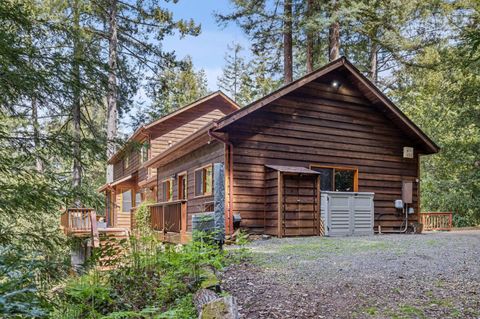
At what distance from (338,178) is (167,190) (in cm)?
767

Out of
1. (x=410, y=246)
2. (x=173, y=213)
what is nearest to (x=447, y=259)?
(x=410, y=246)

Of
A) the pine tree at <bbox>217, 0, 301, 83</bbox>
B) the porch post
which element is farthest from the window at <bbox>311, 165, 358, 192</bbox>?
the pine tree at <bbox>217, 0, 301, 83</bbox>

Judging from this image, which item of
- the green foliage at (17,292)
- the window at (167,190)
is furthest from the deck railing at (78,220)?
the green foliage at (17,292)

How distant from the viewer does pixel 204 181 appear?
41.9 feet

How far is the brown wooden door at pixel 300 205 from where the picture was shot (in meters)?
10.4

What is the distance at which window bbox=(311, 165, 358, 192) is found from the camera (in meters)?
11.9

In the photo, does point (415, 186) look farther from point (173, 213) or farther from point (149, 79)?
point (149, 79)

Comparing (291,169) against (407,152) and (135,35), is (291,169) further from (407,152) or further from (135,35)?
(135,35)

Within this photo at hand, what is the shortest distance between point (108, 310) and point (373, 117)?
10936 mm

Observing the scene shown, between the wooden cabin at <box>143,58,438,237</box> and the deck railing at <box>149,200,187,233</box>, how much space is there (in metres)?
0.03

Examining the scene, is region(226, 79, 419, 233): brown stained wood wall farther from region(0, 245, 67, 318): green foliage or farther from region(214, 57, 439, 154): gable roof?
region(0, 245, 67, 318): green foliage

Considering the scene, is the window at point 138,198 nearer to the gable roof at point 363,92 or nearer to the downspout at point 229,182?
the downspout at point 229,182

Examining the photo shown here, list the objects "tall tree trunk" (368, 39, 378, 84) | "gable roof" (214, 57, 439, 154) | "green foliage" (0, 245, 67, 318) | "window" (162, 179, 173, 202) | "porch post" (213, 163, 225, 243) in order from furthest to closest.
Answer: "tall tree trunk" (368, 39, 378, 84), "window" (162, 179, 173, 202), "gable roof" (214, 57, 439, 154), "porch post" (213, 163, 225, 243), "green foliage" (0, 245, 67, 318)

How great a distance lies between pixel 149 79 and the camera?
18.2 m
